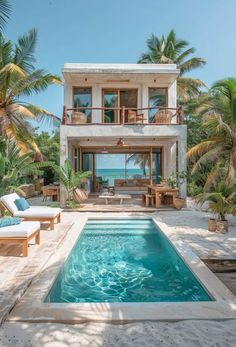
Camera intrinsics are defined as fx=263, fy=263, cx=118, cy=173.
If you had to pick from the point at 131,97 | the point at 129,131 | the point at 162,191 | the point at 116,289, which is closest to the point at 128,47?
the point at 131,97

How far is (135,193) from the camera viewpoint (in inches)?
721

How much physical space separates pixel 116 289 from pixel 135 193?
13.6m

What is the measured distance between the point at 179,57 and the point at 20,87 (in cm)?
1445

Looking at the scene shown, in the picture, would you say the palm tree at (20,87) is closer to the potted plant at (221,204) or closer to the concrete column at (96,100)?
the concrete column at (96,100)

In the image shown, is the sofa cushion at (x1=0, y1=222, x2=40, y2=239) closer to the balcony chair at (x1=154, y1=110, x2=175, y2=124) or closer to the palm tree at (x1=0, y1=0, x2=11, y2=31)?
the palm tree at (x1=0, y1=0, x2=11, y2=31)

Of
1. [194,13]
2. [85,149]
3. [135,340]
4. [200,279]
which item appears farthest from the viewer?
[85,149]

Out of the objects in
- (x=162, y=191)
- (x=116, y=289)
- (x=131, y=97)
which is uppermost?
(x=131, y=97)

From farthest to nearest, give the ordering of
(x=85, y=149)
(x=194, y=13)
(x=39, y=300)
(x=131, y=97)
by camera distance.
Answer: (x=85, y=149), (x=131, y=97), (x=194, y=13), (x=39, y=300)

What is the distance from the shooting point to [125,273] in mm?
5566

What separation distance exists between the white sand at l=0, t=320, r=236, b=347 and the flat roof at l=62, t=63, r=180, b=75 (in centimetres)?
1296

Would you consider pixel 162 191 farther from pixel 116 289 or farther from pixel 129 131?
pixel 116 289

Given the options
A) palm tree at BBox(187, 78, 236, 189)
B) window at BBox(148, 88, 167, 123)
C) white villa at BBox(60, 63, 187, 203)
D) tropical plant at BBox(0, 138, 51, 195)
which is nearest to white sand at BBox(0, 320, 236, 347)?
tropical plant at BBox(0, 138, 51, 195)

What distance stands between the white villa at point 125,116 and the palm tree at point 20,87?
172 cm

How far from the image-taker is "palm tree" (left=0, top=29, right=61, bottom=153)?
1406cm
